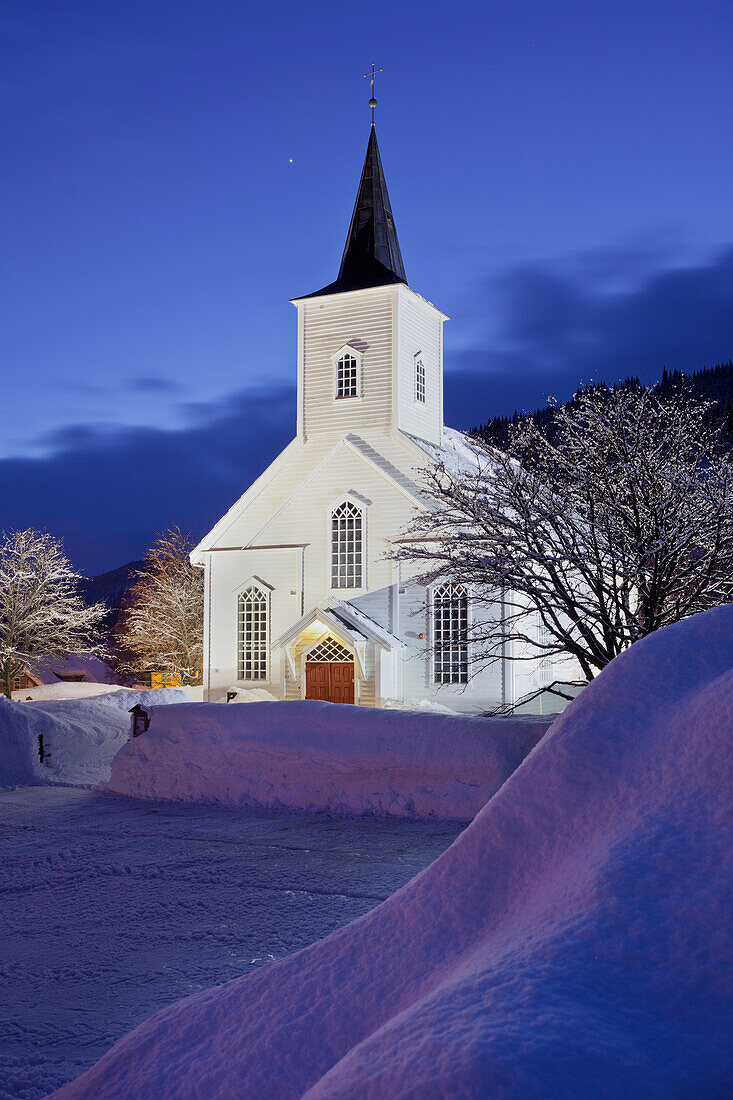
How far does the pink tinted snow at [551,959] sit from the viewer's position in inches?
83.4

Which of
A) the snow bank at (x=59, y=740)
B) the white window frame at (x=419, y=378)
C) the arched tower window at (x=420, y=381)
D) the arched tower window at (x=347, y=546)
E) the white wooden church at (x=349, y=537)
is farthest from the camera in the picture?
the arched tower window at (x=420, y=381)

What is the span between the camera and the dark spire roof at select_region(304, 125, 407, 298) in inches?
1067

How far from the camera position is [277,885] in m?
8.85

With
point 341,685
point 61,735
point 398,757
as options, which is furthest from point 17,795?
point 341,685

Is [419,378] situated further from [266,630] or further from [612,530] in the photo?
[612,530]

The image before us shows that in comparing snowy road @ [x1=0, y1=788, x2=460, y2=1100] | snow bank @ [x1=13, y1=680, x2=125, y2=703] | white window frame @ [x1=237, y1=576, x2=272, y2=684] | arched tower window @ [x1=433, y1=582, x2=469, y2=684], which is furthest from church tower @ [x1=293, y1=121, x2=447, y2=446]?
snowy road @ [x1=0, y1=788, x2=460, y2=1100]

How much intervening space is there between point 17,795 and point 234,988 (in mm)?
13307

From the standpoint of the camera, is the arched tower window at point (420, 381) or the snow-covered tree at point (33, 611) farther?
the snow-covered tree at point (33, 611)

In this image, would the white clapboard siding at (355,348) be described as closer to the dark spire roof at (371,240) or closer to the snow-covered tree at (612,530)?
the dark spire roof at (371,240)

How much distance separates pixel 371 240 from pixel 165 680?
23526 mm

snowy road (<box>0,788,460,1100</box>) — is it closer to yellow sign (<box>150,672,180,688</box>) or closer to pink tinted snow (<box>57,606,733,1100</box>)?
pink tinted snow (<box>57,606,733,1100</box>)

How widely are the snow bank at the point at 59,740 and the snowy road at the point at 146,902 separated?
11.1 ft

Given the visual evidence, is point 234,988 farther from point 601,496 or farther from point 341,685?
point 341,685

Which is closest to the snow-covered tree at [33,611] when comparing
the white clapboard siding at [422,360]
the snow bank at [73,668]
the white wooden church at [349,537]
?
the snow bank at [73,668]
